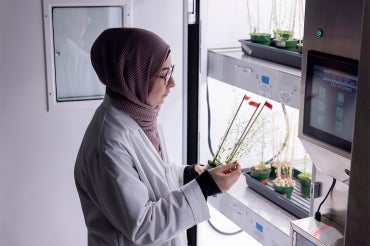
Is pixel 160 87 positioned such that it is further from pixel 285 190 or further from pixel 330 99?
pixel 285 190

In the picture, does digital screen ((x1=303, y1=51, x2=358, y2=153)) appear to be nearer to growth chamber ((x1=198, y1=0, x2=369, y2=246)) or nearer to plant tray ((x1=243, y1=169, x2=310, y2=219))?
growth chamber ((x1=198, y1=0, x2=369, y2=246))

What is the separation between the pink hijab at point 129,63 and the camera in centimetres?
140

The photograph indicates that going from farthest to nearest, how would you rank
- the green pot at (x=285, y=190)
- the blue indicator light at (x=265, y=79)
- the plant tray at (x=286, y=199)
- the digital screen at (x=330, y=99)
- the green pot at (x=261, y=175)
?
1. the green pot at (x=261, y=175)
2. the green pot at (x=285, y=190)
3. the plant tray at (x=286, y=199)
4. the blue indicator light at (x=265, y=79)
5. the digital screen at (x=330, y=99)

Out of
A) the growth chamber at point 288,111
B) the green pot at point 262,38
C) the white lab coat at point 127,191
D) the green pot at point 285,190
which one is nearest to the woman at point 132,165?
the white lab coat at point 127,191

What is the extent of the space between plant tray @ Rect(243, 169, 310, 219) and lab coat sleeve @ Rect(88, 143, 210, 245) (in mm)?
550

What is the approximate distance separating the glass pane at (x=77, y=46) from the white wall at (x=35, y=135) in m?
0.06

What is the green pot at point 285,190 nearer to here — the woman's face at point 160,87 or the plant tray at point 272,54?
the plant tray at point 272,54

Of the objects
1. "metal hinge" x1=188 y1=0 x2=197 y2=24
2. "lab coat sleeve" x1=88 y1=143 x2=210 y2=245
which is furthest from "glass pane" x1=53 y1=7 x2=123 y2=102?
"lab coat sleeve" x1=88 y1=143 x2=210 y2=245

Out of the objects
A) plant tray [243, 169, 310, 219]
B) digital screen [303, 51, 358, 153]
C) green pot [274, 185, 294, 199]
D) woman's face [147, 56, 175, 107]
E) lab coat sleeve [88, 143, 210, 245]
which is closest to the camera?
digital screen [303, 51, 358, 153]

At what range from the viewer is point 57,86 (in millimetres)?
2062

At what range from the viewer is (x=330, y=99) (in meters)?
1.18

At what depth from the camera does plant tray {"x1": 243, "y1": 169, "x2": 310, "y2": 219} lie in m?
1.88

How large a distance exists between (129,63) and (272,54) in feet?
2.21

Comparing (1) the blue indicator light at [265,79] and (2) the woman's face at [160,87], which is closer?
(2) the woman's face at [160,87]
